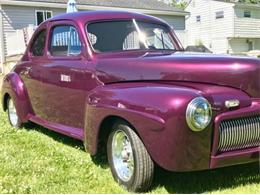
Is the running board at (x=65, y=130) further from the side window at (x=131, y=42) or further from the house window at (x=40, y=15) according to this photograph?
the house window at (x=40, y=15)

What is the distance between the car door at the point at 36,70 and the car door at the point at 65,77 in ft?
0.60

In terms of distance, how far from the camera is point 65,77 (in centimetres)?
548

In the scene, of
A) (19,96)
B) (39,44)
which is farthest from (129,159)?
(19,96)

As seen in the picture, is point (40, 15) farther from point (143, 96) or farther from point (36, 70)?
point (143, 96)

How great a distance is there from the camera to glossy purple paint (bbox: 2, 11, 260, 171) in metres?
3.75

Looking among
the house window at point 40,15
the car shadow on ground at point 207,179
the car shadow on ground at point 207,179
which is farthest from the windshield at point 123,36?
the house window at point 40,15

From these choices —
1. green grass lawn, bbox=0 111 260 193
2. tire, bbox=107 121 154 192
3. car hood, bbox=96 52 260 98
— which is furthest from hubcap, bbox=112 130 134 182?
car hood, bbox=96 52 260 98

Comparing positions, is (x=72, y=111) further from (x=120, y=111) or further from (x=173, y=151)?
(x=173, y=151)

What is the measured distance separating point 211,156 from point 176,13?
1047 inches

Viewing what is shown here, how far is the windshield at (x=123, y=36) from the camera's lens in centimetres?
534

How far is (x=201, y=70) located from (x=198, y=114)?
59 centimetres

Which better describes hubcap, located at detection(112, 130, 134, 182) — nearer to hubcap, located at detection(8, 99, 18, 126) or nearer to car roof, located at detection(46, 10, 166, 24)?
car roof, located at detection(46, 10, 166, 24)

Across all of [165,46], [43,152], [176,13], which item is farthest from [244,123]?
[176,13]

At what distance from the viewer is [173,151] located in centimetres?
372
